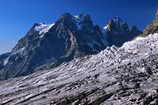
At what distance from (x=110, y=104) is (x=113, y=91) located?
82.6 ft

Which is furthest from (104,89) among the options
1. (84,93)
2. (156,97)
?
(156,97)

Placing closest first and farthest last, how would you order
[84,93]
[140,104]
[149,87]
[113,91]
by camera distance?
[140,104], [149,87], [113,91], [84,93]

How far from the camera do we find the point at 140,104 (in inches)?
4894

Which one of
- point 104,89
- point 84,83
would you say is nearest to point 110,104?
point 104,89

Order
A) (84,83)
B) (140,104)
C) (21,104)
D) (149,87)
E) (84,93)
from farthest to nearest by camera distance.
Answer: (84,83) < (21,104) < (84,93) < (149,87) < (140,104)

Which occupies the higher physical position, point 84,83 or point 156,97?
point 84,83

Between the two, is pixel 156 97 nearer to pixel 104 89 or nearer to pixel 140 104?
pixel 140 104

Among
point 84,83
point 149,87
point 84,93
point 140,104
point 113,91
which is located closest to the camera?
point 140,104

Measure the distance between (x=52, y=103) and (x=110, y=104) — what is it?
37971 mm

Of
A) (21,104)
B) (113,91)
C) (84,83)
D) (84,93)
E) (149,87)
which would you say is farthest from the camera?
(84,83)

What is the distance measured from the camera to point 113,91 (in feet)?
522

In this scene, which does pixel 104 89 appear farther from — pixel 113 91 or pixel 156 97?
pixel 156 97

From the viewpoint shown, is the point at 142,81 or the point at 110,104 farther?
the point at 142,81

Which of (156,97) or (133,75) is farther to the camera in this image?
(133,75)
